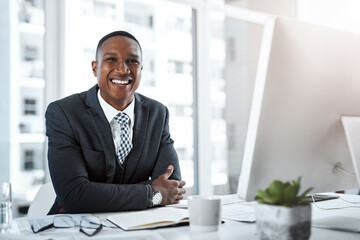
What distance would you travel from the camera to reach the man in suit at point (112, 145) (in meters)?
1.40

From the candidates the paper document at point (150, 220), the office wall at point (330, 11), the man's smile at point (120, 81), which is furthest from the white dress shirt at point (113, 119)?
the office wall at point (330, 11)

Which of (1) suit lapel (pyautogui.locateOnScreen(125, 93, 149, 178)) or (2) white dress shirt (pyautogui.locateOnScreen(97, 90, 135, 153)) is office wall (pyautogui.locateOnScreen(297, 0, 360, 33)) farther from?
(2) white dress shirt (pyautogui.locateOnScreen(97, 90, 135, 153))

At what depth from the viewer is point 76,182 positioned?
4.72ft

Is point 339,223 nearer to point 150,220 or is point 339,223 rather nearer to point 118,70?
point 150,220

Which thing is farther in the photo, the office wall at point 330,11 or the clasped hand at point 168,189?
the office wall at point 330,11

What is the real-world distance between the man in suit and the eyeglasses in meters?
0.26

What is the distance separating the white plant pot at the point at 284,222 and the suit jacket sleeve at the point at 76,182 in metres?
0.74

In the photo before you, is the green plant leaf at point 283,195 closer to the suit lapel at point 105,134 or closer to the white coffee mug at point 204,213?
the white coffee mug at point 204,213

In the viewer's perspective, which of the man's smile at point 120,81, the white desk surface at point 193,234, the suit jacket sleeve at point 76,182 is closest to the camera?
the white desk surface at point 193,234

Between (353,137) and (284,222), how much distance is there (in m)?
0.45

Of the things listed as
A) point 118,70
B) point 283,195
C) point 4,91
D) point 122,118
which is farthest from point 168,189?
point 4,91

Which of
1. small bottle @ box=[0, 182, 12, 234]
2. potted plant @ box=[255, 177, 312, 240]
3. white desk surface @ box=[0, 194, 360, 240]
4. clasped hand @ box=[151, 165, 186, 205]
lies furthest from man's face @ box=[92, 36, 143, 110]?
potted plant @ box=[255, 177, 312, 240]

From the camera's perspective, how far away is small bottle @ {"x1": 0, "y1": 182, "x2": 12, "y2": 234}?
1.01m

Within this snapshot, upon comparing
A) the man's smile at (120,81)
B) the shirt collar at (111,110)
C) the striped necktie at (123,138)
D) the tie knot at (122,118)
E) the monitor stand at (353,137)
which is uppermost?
the man's smile at (120,81)
